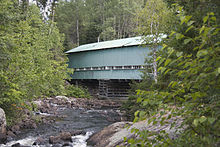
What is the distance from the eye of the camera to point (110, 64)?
18.0 meters

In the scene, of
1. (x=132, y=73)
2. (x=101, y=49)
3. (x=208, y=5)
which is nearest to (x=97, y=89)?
Answer: (x=101, y=49)

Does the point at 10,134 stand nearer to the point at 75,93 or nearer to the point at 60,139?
the point at 60,139

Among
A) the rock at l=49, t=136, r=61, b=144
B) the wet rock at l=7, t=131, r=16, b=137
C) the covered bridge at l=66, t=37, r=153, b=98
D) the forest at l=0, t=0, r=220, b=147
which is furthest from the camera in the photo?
the covered bridge at l=66, t=37, r=153, b=98

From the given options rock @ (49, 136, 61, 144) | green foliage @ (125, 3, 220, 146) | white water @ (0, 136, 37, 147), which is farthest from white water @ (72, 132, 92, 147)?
green foliage @ (125, 3, 220, 146)

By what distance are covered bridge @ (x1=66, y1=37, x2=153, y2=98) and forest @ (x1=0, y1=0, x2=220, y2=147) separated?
2131 millimetres

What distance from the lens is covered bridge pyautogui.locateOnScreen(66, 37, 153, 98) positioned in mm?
16328

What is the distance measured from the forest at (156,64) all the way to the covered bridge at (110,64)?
6.99 feet

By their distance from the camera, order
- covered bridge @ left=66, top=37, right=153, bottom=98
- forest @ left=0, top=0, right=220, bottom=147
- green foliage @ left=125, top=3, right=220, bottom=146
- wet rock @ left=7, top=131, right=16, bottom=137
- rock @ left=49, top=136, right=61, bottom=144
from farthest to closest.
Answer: covered bridge @ left=66, top=37, right=153, bottom=98, wet rock @ left=7, top=131, right=16, bottom=137, rock @ left=49, top=136, right=61, bottom=144, forest @ left=0, top=0, right=220, bottom=147, green foliage @ left=125, top=3, right=220, bottom=146

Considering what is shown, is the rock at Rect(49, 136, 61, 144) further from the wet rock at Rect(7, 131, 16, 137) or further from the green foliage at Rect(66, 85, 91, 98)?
the green foliage at Rect(66, 85, 91, 98)

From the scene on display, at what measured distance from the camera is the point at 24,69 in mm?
7410

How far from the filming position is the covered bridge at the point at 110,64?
16.3 metres

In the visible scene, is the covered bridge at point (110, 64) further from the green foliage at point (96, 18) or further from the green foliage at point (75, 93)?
the green foliage at point (96, 18)

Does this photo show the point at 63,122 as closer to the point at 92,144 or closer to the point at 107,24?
the point at 92,144

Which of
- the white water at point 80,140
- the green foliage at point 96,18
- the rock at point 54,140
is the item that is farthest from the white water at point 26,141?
the green foliage at point 96,18
